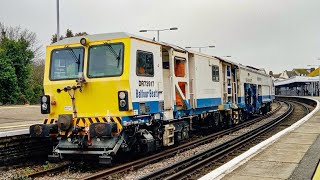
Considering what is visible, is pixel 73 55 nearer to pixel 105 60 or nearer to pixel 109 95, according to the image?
pixel 105 60

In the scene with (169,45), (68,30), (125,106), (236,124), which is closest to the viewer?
(125,106)

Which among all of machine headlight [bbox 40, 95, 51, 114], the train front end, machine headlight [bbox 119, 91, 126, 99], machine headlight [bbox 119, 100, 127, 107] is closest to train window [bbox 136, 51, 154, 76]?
the train front end

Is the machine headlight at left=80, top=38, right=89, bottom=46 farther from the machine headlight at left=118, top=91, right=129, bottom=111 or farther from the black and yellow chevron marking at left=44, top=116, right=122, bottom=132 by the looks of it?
the black and yellow chevron marking at left=44, top=116, right=122, bottom=132

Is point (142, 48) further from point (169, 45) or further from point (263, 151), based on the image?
point (263, 151)

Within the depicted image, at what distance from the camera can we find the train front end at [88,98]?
9.77 metres

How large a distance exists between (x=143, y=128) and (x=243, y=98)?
37.8 ft

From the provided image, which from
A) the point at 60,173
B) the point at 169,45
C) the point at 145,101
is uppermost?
the point at 169,45

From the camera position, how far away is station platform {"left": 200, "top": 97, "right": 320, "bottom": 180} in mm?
7426

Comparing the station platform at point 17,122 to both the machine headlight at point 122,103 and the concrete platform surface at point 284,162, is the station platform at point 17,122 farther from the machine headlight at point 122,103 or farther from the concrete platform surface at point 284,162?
the concrete platform surface at point 284,162

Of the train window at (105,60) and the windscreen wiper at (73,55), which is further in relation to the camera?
the windscreen wiper at (73,55)

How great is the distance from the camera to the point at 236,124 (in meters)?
21.0

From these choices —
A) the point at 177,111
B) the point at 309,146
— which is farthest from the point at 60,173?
the point at 309,146

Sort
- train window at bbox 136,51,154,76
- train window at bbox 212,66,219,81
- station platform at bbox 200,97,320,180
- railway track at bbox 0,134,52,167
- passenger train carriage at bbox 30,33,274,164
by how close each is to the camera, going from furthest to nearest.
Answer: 1. train window at bbox 212,66,219,81
2. railway track at bbox 0,134,52,167
3. train window at bbox 136,51,154,76
4. passenger train carriage at bbox 30,33,274,164
5. station platform at bbox 200,97,320,180

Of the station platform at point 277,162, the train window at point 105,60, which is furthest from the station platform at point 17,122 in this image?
the station platform at point 277,162
